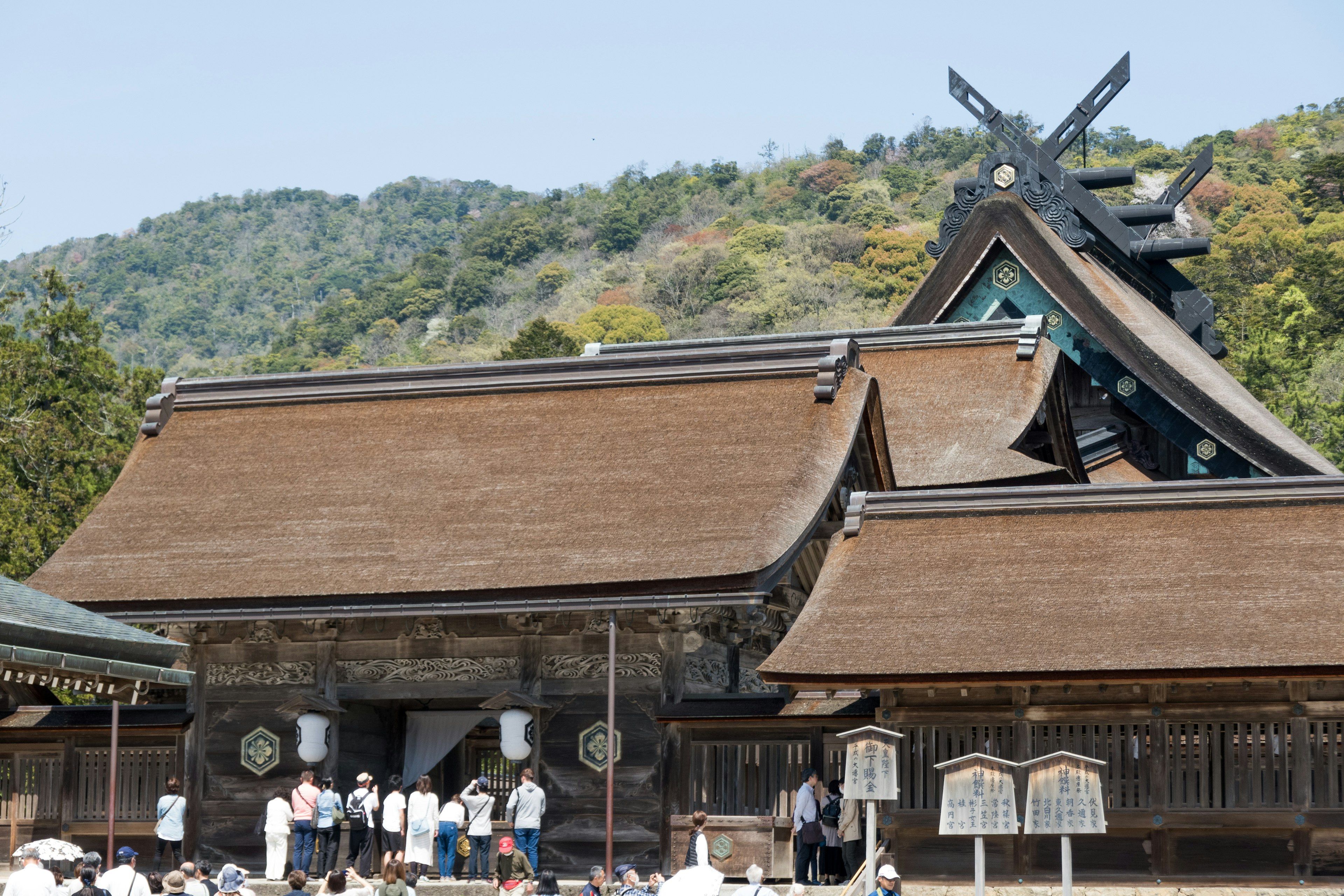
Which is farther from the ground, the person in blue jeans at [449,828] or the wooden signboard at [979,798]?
the wooden signboard at [979,798]

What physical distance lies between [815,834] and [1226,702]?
4150mm

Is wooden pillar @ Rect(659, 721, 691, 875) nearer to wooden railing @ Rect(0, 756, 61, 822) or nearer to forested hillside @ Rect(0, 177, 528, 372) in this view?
wooden railing @ Rect(0, 756, 61, 822)

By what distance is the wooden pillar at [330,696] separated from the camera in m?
19.2

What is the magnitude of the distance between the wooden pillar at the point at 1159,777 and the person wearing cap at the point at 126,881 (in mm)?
9046

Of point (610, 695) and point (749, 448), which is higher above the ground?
point (749, 448)

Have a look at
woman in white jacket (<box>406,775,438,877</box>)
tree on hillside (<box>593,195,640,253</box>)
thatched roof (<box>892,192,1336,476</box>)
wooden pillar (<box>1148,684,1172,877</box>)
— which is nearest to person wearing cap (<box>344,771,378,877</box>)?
woman in white jacket (<box>406,775,438,877</box>)

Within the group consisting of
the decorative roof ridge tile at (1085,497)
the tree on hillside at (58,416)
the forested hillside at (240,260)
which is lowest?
the decorative roof ridge tile at (1085,497)

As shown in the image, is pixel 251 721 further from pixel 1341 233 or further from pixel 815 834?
pixel 1341 233

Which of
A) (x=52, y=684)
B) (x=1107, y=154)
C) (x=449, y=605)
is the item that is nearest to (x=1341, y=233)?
(x=1107, y=154)

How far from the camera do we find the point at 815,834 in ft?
53.8

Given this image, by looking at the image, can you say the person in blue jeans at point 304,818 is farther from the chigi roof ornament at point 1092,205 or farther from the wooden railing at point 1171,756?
the chigi roof ornament at point 1092,205

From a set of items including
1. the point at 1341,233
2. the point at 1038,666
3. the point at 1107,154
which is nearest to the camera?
the point at 1038,666

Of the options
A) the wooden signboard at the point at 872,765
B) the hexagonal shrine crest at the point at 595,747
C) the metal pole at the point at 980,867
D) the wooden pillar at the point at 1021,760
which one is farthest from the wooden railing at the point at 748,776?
the metal pole at the point at 980,867

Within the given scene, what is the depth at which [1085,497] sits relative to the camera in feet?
57.6
